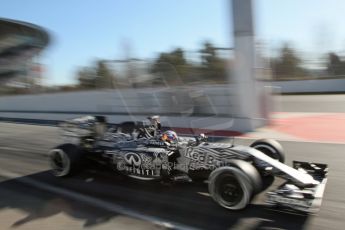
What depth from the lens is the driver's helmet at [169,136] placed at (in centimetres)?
601

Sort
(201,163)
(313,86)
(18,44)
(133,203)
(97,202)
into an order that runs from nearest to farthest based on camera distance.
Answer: (201,163) < (133,203) < (97,202) < (313,86) < (18,44)

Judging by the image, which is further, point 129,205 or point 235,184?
point 129,205

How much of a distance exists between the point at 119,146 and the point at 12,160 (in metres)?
3.94

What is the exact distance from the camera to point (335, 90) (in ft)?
87.6

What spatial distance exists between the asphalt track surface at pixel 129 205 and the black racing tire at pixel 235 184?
0.14 meters

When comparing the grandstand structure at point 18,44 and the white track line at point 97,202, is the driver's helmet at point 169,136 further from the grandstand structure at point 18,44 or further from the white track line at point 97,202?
the grandstand structure at point 18,44

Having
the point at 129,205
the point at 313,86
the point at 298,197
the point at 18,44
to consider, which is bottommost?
the point at 129,205

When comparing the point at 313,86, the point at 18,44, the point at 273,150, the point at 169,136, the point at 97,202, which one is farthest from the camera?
the point at 18,44

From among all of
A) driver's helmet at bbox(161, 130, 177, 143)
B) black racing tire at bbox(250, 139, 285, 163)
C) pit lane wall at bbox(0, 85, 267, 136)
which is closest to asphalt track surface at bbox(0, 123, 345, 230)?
black racing tire at bbox(250, 139, 285, 163)

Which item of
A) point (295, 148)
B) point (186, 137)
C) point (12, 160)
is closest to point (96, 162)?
point (186, 137)

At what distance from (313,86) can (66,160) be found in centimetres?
2377

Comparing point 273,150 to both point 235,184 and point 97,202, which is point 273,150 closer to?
point 235,184

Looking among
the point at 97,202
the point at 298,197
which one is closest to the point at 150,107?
the point at 97,202

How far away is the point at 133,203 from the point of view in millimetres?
5660
